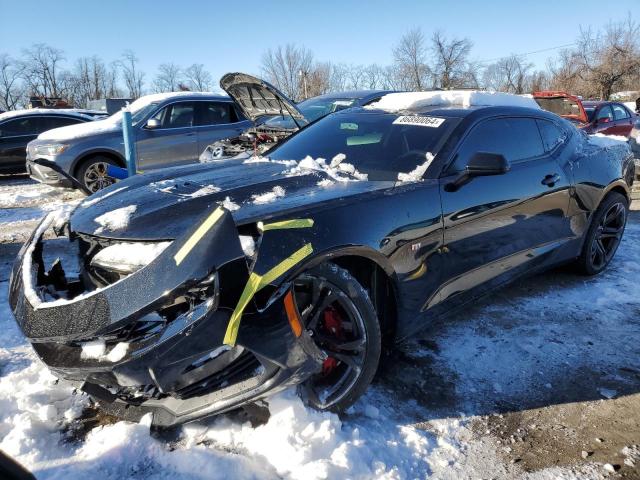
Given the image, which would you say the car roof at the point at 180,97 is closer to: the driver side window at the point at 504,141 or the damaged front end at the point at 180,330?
the driver side window at the point at 504,141

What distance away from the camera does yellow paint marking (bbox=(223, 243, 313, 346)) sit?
185cm

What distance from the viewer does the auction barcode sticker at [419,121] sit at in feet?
10.5

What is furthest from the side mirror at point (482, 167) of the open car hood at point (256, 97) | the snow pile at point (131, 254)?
the open car hood at point (256, 97)

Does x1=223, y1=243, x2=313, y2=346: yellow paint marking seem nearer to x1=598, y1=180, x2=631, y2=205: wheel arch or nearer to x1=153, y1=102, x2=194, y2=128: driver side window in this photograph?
x1=598, y1=180, x2=631, y2=205: wheel arch

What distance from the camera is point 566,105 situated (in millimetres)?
10547

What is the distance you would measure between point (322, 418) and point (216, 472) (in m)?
0.53

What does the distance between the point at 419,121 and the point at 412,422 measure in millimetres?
1900

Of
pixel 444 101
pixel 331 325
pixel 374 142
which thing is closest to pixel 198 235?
pixel 331 325

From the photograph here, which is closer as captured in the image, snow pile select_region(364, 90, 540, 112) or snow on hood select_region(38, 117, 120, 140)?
snow pile select_region(364, 90, 540, 112)

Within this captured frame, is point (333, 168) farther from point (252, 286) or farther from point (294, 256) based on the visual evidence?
point (252, 286)

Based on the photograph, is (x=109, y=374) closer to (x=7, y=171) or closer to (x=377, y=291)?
(x=377, y=291)

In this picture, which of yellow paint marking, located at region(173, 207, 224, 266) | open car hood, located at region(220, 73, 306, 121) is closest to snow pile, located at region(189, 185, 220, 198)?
yellow paint marking, located at region(173, 207, 224, 266)

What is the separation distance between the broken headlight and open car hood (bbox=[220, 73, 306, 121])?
273 cm

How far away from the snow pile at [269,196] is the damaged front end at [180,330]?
43 centimetres
